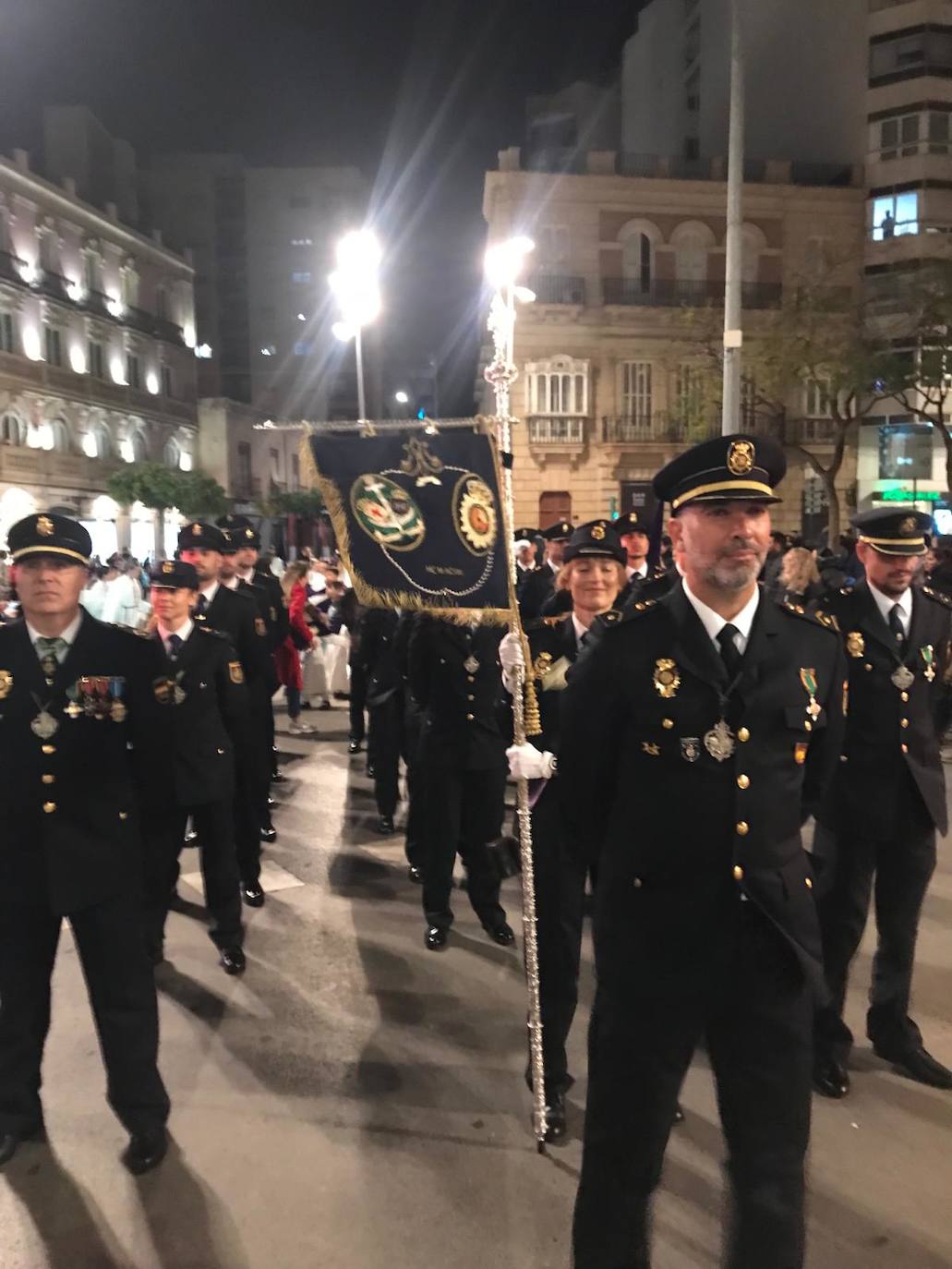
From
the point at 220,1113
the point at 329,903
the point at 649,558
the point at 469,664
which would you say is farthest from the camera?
the point at 649,558

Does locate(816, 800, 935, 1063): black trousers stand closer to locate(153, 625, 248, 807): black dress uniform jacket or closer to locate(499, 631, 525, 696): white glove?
locate(499, 631, 525, 696): white glove

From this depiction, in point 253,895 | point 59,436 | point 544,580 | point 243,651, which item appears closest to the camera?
point 253,895

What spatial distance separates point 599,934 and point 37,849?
2.11 metres

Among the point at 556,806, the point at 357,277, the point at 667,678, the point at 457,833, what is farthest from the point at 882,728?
the point at 357,277

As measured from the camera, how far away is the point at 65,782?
10.9ft

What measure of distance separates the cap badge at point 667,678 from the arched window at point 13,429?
1497 inches

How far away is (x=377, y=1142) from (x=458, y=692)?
7.80 ft

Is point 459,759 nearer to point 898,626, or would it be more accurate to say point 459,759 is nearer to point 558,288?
point 898,626

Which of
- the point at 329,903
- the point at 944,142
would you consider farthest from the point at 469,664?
the point at 944,142

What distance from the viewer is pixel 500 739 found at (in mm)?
5227

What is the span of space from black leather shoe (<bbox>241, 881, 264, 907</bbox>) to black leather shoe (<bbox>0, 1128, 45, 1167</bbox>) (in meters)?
2.31

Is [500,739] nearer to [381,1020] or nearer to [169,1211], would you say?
[381,1020]

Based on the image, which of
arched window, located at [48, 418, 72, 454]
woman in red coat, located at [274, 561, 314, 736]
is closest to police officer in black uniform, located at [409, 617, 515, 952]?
woman in red coat, located at [274, 561, 314, 736]

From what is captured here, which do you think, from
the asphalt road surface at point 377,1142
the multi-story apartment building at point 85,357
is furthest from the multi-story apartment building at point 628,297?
the asphalt road surface at point 377,1142
